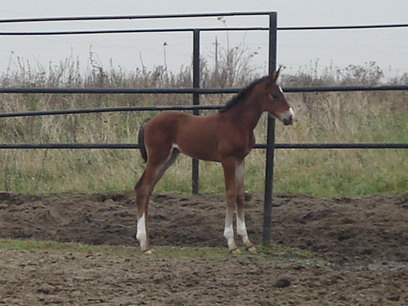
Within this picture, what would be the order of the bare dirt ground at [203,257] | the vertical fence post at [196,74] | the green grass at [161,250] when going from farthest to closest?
the vertical fence post at [196,74]
the green grass at [161,250]
the bare dirt ground at [203,257]

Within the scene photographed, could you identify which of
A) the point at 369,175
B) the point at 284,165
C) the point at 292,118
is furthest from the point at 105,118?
the point at 292,118

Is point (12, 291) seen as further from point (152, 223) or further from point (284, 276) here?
point (152, 223)

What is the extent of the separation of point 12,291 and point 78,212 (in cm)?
319

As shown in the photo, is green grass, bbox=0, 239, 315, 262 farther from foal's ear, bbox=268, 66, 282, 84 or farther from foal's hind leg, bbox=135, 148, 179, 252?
foal's ear, bbox=268, 66, 282, 84

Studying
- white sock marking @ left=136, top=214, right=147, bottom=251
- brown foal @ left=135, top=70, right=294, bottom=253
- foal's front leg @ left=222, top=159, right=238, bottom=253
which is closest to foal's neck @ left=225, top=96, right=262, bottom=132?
brown foal @ left=135, top=70, right=294, bottom=253

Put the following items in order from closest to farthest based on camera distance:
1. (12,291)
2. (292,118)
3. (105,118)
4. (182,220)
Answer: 1. (12,291)
2. (292,118)
3. (182,220)
4. (105,118)

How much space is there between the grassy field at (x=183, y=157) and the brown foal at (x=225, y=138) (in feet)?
8.34

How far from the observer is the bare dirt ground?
5559 millimetres

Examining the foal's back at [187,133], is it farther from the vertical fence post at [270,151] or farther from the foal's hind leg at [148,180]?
the vertical fence post at [270,151]

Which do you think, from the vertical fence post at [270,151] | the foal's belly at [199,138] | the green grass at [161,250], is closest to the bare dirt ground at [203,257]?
the green grass at [161,250]

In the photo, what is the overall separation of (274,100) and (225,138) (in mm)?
501

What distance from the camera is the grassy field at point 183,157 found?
420 inches

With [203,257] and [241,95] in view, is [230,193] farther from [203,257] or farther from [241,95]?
[241,95]

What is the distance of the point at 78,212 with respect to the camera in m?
8.76
